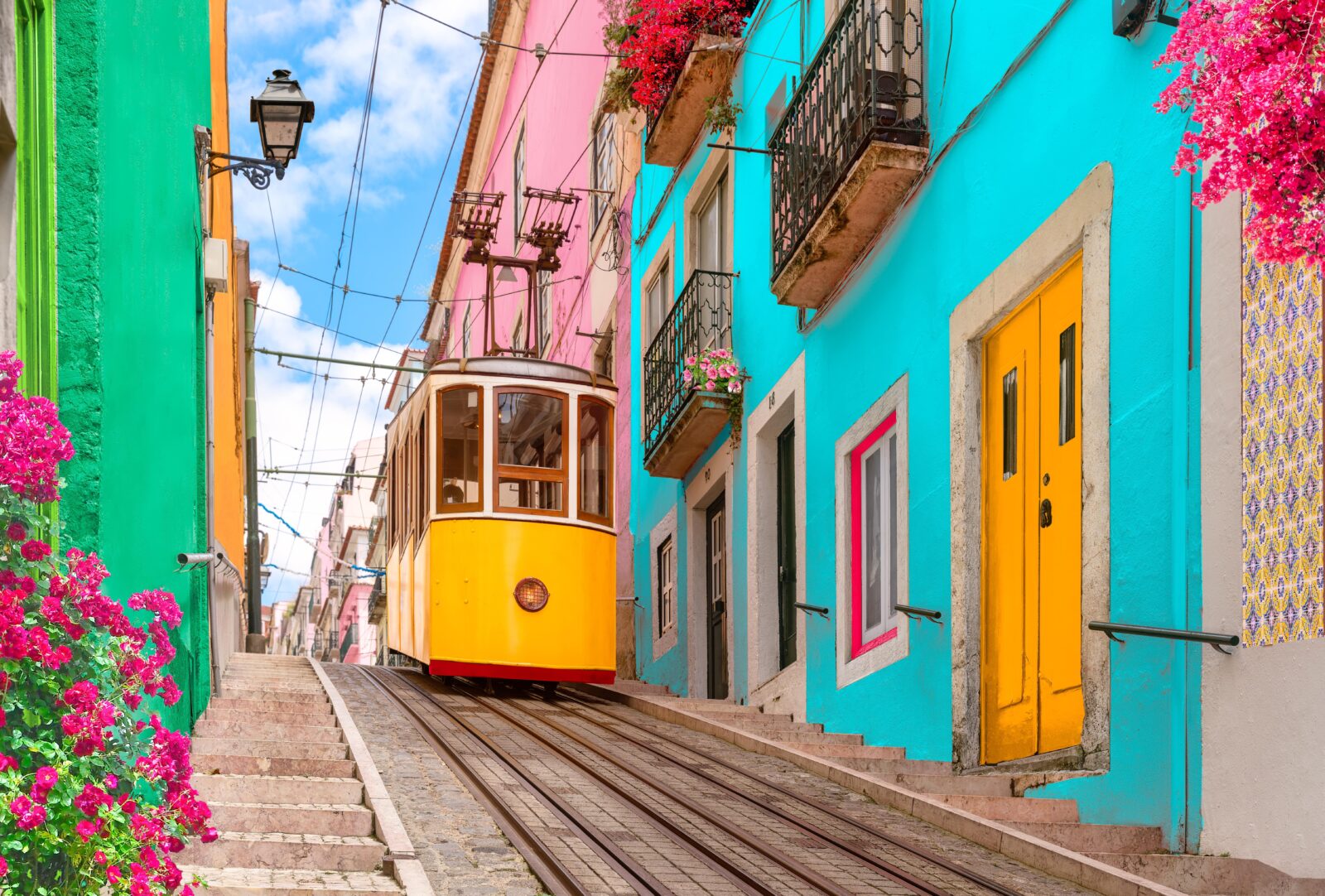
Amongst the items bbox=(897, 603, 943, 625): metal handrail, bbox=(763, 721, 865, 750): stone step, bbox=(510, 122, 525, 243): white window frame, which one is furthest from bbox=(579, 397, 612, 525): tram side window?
bbox=(510, 122, 525, 243): white window frame

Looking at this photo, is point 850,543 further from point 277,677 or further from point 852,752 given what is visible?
point 277,677

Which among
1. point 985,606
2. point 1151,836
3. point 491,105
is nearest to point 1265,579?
point 1151,836

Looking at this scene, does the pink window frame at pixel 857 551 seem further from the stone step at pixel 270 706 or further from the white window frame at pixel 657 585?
the white window frame at pixel 657 585

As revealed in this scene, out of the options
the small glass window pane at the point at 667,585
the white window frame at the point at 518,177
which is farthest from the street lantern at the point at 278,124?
the white window frame at the point at 518,177

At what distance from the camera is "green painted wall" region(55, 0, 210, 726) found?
519cm

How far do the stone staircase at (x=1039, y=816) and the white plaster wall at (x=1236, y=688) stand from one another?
0.28ft

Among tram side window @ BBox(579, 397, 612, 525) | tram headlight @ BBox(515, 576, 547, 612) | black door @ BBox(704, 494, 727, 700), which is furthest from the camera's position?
black door @ BBox(704, 494, 727, 700)

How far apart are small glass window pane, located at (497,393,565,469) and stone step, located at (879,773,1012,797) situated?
5902mm

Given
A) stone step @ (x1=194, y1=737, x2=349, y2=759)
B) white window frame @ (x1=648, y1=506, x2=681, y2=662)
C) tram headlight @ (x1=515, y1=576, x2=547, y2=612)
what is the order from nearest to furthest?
stone step @ (x1=194, y1=737, x2=349, y2=759) < tram headlight @ (x1=515, y1=576, x2=547, y2=612) < white window frame @ (x1=648, y1=506, x2=681, y2=662)

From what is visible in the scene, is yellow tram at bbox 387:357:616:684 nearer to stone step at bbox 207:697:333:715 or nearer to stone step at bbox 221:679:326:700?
stone step at bbox 221:679:326:700

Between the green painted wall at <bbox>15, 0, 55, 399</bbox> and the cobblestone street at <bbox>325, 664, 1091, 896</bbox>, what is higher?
the green painted wall at <bbox>15, 0, 55, 399</bbox>

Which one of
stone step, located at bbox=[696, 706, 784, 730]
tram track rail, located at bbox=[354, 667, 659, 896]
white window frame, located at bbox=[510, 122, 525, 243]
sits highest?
white window frame, located at bbox=[510, 122, 525, 243]

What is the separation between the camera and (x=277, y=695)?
37.2ft

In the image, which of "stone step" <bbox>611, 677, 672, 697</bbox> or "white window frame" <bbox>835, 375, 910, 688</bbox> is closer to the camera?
"white window frame" <bbox>835, 375, 910, 688</bbox>
